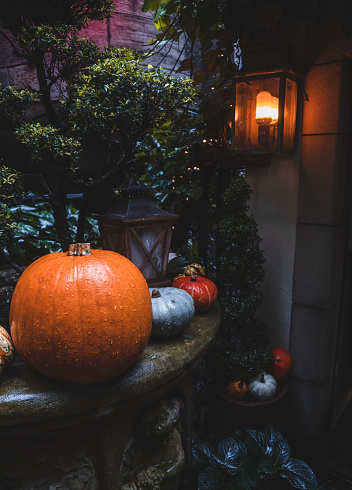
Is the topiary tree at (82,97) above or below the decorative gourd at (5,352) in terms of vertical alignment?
above

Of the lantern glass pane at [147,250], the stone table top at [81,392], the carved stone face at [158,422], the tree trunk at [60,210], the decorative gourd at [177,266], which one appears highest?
the tree trunk at [60,210]

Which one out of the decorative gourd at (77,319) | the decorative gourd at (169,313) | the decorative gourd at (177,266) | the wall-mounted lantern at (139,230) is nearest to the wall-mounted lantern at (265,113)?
the wall-mounted lantern at (139,230)

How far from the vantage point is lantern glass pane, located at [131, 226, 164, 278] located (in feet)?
7.25

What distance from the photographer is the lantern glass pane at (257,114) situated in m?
2.50

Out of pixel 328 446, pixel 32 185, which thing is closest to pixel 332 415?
pixel 328 446

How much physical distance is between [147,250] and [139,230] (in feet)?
0.49

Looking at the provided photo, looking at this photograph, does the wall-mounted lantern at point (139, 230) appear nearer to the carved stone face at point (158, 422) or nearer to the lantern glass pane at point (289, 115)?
the carved stone face at point (158, 422)

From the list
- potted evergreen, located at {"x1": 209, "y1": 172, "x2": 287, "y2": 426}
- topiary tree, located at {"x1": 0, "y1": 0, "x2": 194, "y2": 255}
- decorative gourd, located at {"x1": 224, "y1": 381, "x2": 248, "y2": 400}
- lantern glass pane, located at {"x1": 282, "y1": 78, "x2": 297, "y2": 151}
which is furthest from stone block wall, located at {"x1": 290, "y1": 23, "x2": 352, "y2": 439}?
topiary tree, located at {"x1": 0, "y1": 0, "x2": 194, "y2": 255}

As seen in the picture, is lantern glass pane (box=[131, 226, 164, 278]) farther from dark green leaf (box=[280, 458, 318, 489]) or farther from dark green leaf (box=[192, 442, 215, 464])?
dark green leaf (box=[280, 458, 318, 489])

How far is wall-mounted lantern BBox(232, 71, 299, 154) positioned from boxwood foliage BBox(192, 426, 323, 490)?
6.45 ft

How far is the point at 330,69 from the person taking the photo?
8.38 ft

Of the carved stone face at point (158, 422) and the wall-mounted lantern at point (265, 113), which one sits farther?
the wall-mounted lantern at point (265, 113)

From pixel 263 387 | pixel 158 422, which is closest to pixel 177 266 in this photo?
Answer: pixel 263 387

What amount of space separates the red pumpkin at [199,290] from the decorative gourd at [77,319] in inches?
28.3
